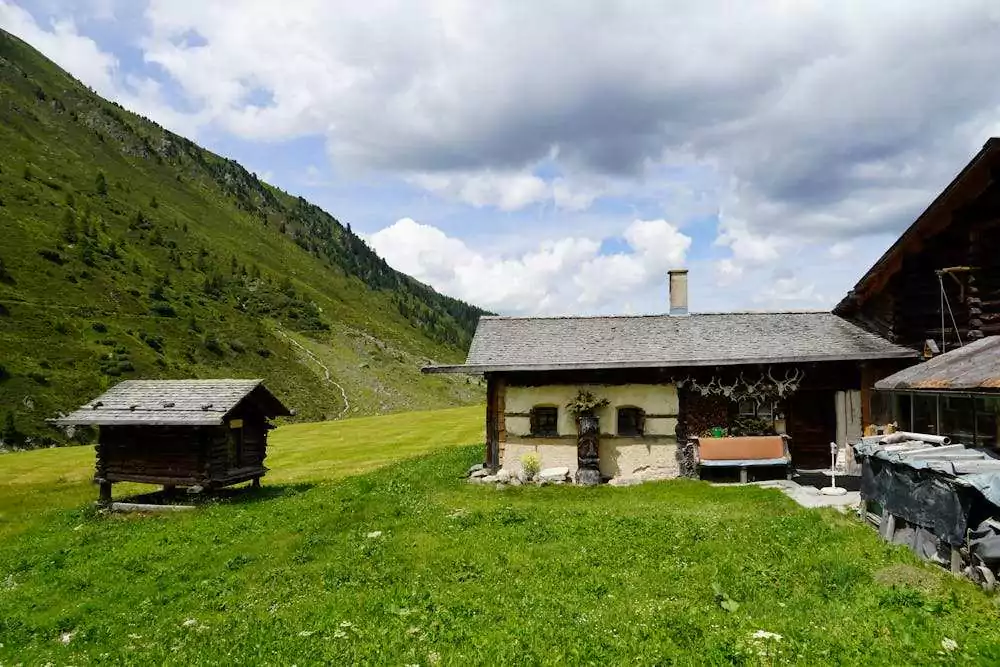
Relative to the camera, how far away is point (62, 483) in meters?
31.3

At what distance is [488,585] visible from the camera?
11.2 m

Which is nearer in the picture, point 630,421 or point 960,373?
point 960,373

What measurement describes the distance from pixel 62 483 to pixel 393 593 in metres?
27.7

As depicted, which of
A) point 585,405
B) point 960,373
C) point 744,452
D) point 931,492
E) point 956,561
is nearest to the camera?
point 956,561

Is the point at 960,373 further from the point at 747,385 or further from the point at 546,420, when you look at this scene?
the point at 546,420

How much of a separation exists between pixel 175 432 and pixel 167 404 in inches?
37.4

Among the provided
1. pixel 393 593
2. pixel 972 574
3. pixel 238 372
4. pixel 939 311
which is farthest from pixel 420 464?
pixel 238 372

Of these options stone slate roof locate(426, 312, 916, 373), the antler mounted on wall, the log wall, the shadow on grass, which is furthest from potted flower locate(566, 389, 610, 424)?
the shadow on grass

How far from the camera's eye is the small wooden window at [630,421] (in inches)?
864

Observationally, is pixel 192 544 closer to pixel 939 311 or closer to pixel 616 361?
pixel 616 361

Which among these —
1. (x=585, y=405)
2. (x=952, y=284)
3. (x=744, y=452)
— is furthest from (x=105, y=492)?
(x=952, y=284)

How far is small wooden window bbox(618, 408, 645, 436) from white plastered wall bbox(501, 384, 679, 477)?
210mm

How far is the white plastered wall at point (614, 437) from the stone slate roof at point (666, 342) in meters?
1.16

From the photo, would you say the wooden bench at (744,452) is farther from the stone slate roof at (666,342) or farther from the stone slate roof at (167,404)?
the stone slate roof at (167,404)
